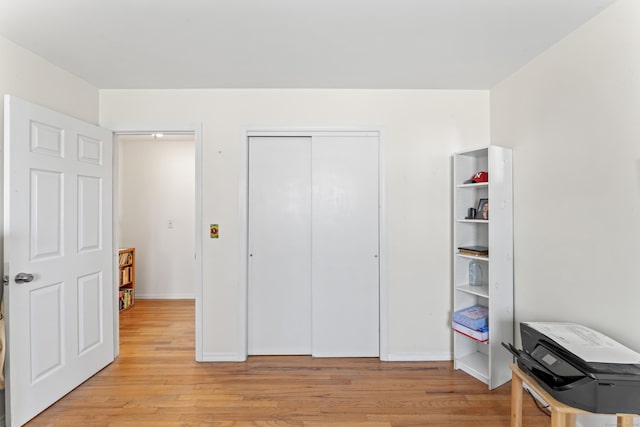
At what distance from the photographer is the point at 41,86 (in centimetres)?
214

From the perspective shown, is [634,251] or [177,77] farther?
[177,77]

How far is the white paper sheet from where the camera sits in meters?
1.29

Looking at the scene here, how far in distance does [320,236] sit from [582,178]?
1842 mm

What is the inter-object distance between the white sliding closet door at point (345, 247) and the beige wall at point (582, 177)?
1127 millimetres

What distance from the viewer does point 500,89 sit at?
2539 millimetres

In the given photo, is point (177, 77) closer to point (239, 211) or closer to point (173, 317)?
point (239, 211)

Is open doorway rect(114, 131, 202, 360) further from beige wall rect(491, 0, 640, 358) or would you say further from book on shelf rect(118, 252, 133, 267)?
beige wall rect(491, 0, 640, 358)

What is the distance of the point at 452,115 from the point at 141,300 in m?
4.68

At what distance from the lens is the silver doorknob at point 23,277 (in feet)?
5.94

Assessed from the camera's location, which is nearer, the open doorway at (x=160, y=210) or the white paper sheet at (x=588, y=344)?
the white paper sheet at (x=588, y=344)

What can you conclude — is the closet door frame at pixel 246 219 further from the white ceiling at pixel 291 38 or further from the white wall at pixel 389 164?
the white ceiling at pixel 291 38

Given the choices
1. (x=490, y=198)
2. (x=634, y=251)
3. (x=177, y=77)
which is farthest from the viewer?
(x=177, y=77)

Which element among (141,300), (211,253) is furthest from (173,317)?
(211,253)

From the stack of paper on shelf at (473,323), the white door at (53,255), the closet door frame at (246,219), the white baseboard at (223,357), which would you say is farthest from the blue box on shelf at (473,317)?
the white door at (53,255)
